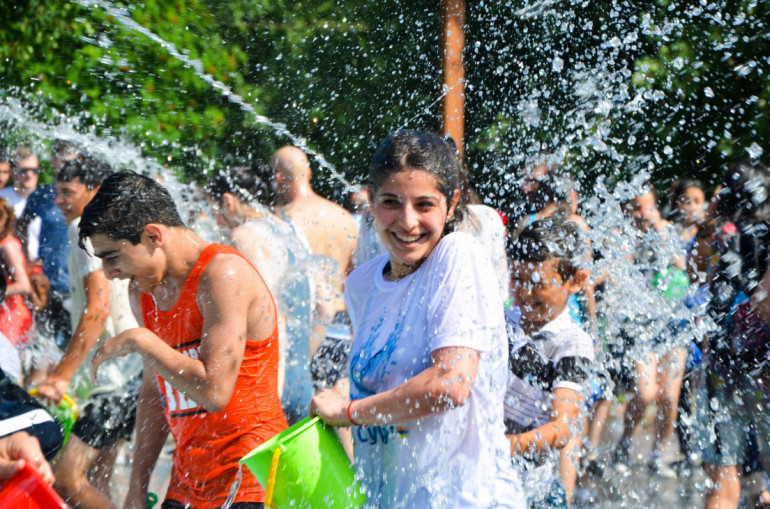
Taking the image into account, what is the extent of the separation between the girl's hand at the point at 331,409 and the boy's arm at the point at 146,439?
950 mm

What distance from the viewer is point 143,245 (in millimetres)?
2562

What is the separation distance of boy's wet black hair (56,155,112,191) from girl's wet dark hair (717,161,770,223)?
11.0ft

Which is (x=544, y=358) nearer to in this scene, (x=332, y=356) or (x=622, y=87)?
(x=332, y=356)

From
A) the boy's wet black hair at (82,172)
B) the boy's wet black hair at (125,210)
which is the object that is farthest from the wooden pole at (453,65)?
the boy's wet black hair at (125,210)

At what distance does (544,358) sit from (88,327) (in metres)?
2.42

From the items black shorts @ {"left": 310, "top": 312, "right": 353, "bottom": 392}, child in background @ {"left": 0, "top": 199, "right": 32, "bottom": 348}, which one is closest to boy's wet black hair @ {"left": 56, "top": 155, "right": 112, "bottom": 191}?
child in background @ {"left": 0, "top": 199, "right": 32, "bottom": 348}

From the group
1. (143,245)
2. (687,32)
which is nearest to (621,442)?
(143,245)

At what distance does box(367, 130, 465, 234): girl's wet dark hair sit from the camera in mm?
2137

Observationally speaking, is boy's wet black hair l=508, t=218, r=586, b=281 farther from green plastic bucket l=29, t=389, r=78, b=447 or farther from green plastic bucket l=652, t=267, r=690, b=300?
green plastic bucket l=29, t=389, r=78, b=447

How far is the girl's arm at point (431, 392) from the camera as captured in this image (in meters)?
1.90

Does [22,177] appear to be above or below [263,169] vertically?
above

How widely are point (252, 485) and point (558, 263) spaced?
1533 mm

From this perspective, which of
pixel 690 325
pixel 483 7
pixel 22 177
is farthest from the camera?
pixel 483 7

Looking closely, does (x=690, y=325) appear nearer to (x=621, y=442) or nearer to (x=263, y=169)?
(x=621, y=442)
